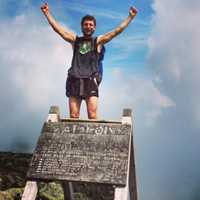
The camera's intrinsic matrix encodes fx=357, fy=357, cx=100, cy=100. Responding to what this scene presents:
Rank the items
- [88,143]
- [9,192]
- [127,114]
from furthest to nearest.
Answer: [9,192], [127,114], [88,143]

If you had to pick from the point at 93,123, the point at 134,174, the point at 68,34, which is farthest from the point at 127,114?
the point at 68,34

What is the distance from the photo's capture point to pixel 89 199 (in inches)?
517

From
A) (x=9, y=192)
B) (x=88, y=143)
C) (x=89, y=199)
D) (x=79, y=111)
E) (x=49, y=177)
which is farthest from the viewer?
(x=89, y=199)

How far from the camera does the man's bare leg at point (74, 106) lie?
6895 mm

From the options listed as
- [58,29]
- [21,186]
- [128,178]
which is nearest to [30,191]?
[128,178]

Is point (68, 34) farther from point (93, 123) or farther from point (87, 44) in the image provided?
point (93, 123)

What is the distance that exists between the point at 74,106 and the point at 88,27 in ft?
5.30

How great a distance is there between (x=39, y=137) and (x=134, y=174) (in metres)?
2.32

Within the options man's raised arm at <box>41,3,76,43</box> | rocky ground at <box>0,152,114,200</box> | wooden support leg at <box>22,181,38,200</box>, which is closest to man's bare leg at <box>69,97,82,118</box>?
man's raised arm at <box>41,3,76,43</box>

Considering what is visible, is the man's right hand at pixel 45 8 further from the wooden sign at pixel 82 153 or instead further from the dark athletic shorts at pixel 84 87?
the wooden sign at pixel 82 153

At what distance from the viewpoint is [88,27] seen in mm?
7141

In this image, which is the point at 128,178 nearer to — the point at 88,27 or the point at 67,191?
the point at 67,191

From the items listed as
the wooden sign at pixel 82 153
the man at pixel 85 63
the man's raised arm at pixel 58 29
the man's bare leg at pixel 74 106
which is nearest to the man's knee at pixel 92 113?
the man at pixel 85 63

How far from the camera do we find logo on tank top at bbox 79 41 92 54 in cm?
704
